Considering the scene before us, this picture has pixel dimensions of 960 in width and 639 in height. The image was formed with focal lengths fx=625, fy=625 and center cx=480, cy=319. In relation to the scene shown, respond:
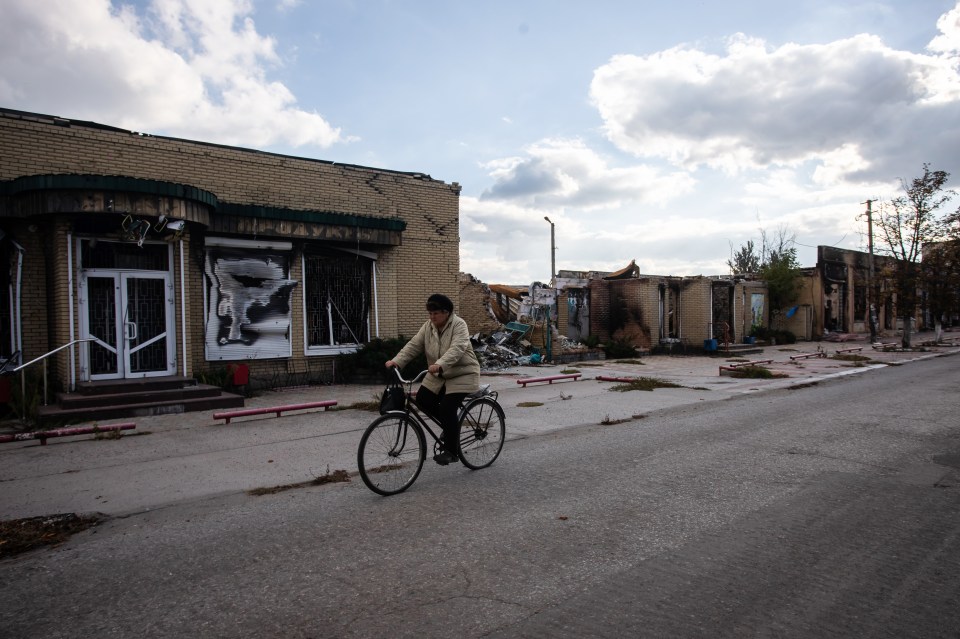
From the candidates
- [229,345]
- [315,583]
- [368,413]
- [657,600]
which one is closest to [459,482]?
[315,583]

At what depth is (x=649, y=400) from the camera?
1229cm

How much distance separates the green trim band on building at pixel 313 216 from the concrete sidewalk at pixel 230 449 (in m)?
3.92

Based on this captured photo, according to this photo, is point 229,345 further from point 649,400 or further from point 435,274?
point 649,400

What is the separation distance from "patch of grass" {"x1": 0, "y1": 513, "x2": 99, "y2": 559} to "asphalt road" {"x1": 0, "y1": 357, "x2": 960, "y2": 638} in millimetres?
174

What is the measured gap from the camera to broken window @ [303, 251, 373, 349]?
15164 mm

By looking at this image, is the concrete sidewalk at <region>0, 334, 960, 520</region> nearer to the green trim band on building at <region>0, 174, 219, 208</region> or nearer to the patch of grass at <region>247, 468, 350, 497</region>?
the patch of grass at <region>247, 468, 350, 497</region>

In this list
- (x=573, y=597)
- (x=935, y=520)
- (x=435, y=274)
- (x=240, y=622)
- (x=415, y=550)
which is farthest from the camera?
(x=435, y=274)

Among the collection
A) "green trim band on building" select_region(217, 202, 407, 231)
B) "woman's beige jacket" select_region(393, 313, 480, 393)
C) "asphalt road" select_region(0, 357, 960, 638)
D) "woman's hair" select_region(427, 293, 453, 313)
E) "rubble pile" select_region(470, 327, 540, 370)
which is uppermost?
"green trim band on building" select_region(217, 202, 407, 231)

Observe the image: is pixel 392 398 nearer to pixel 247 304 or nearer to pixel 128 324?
pixel 128 324

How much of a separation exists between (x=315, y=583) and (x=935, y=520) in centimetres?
474

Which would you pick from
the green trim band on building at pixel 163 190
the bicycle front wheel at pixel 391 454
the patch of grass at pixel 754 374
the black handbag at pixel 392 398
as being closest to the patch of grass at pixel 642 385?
the patch of grass at pixel 754 374

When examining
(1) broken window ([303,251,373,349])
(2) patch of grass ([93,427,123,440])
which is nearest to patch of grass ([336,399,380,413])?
(2) patch of grass ([93,427,123,440])

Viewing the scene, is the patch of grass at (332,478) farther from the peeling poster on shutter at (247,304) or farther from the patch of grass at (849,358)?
the patch of grass at (849,358)

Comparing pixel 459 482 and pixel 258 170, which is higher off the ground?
pixel 258 170
